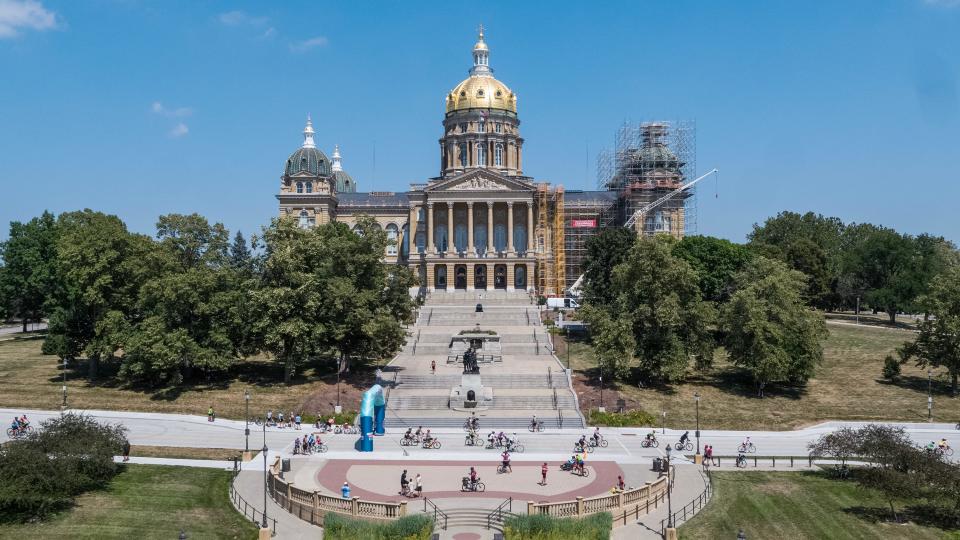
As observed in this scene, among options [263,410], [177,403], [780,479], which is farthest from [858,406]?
[177,403]

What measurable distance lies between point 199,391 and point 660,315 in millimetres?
32418

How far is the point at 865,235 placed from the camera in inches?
4648

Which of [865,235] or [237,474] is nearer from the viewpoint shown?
[237,474]

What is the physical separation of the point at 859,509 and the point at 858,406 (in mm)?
22482

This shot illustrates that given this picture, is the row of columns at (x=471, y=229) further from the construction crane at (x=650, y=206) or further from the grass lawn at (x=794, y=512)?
the grass lawn at (x=794, y=512)

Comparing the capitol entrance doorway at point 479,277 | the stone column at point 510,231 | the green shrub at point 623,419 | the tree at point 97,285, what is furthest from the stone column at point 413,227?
the green shrub at point 623,419

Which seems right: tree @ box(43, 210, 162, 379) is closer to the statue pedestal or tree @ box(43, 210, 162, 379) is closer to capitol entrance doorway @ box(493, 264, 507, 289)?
the statue pedestal

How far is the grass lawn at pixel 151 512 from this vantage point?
97.8 feet

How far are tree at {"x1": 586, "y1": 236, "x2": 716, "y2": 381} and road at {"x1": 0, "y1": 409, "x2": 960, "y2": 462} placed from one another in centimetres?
906

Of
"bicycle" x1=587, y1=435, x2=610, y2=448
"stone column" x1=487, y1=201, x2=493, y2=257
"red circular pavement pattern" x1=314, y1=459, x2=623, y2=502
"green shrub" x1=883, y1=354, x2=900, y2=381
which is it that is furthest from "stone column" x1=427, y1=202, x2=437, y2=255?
"red circular pavement pattern" x1=314, y1=459, x2=623, y2=502

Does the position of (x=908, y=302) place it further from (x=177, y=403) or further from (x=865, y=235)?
(x=177, y=403)

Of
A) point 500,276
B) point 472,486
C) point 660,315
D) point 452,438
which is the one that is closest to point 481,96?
point 500,276

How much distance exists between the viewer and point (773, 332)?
183ft

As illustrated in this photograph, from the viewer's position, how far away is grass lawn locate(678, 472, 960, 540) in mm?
30906
